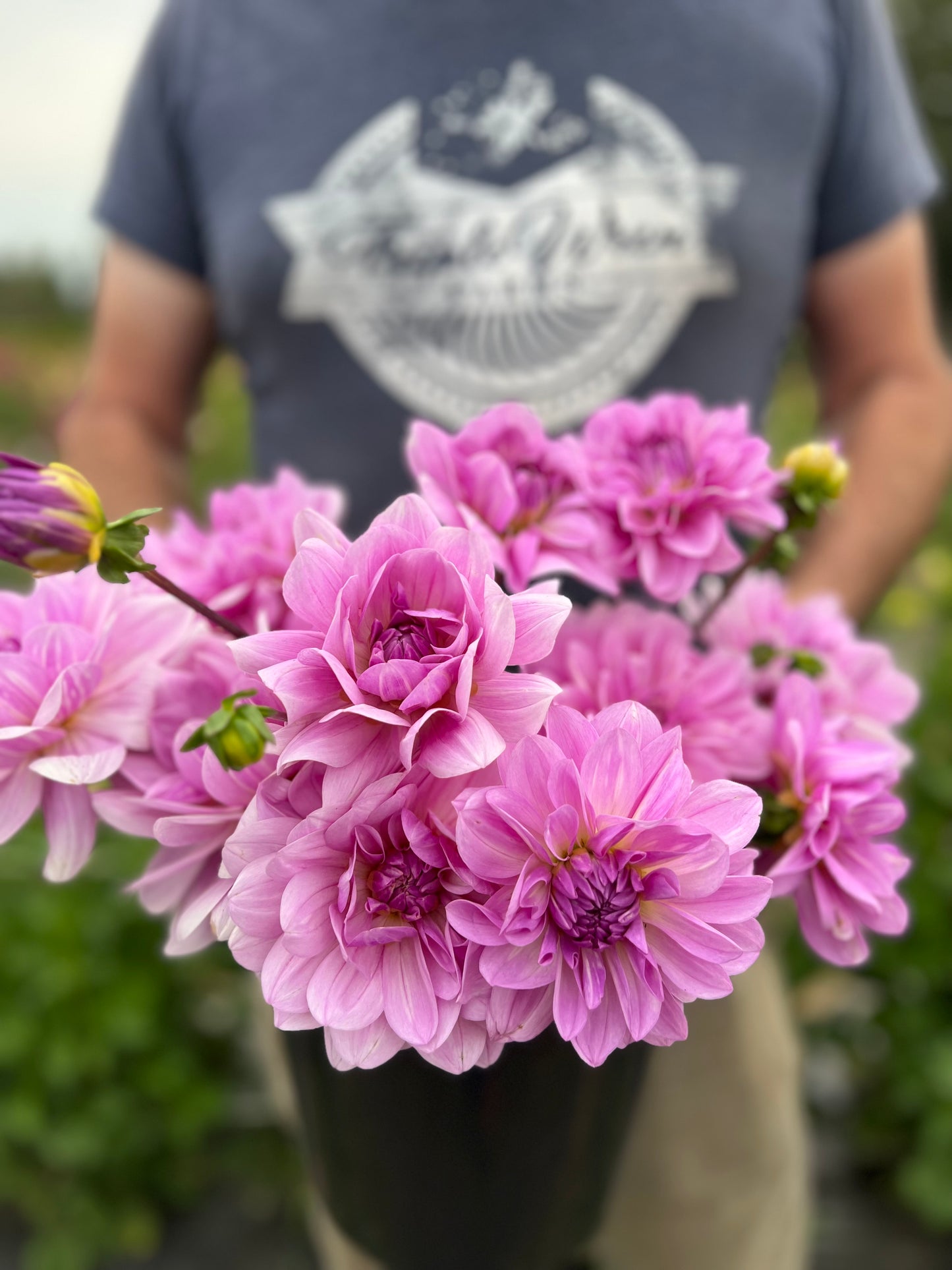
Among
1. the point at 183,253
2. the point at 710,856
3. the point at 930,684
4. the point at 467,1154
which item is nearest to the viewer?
the point at 710,856

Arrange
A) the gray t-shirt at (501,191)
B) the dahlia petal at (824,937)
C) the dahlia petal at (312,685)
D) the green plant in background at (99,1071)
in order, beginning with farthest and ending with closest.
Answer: the green plant in background at (99,1071) < the gray t-shirt at (501,191) < the dahlia petal at (824,937) < the dahlia petal at (312,685)

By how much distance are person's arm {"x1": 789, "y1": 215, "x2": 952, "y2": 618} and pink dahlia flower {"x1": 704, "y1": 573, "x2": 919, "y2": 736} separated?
47cm

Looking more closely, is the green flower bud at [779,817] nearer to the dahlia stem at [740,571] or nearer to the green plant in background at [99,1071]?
the dahlia stem at [740,571]

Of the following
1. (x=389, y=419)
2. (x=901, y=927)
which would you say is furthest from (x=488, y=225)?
(x=901, y=927)

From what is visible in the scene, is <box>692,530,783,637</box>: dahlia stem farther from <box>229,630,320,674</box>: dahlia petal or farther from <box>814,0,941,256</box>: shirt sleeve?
<box>814,0,941,256</box>: shirt sleeve

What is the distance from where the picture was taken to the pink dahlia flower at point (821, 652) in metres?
0.47

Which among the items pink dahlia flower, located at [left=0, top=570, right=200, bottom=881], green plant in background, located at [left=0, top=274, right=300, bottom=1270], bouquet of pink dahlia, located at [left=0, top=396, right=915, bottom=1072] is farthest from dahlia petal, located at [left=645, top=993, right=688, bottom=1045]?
green plant in background, located at [left=0, top=274, right=300, bottom=1270]

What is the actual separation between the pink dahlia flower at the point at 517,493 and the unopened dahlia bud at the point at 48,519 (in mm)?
119

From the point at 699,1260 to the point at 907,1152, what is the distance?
75 cm

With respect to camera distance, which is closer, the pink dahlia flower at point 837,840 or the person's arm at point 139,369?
the pink dahlia flower at point 837,840

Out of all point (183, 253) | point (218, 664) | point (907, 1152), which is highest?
point (218, 664)

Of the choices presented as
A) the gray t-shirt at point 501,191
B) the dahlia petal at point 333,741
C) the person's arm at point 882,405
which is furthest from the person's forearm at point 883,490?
the dahlia petal at point 333,741

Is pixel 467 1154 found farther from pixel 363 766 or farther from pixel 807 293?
pixel 807 293

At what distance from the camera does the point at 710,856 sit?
32 cm
